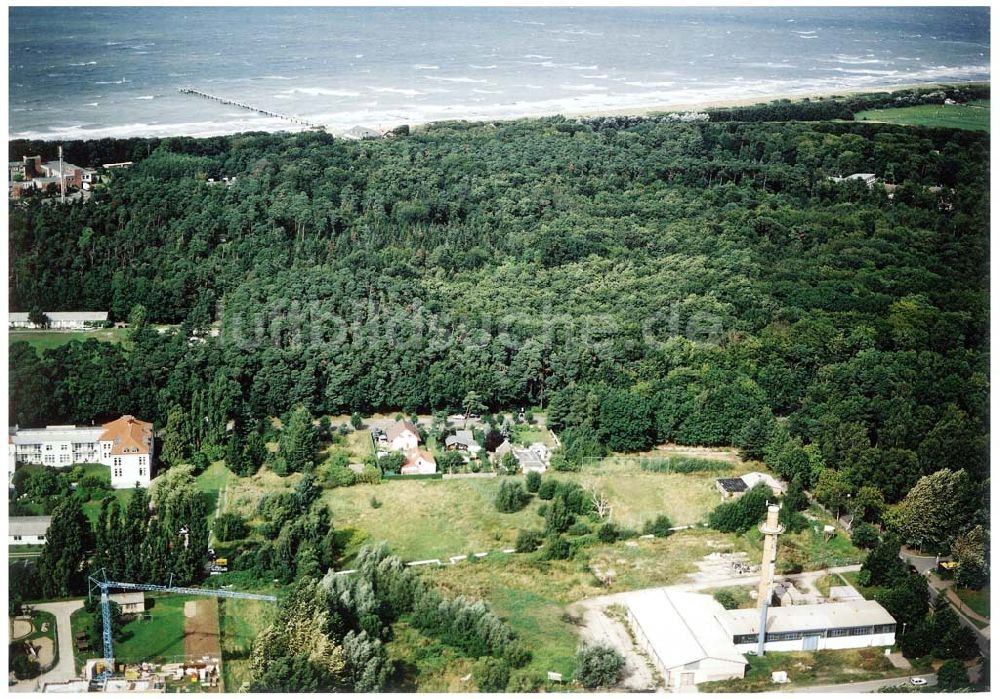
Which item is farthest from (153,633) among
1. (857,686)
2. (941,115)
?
(941,115)

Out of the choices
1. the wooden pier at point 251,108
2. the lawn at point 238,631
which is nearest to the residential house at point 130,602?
the lawn at point 238,631

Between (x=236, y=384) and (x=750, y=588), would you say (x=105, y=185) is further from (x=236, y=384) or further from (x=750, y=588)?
(x=750, y=588)

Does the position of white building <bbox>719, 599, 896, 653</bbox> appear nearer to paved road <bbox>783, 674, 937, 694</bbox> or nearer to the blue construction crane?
paved road <bbox>783, 674, 937, 694</bbox>

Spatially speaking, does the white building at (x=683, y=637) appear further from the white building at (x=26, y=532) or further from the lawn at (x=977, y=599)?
the white building at (x=26, y=532)

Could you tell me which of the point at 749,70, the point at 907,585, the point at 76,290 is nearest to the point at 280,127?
the point at 76,290

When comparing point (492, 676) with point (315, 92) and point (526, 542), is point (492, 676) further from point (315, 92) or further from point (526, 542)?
point (315, 92)

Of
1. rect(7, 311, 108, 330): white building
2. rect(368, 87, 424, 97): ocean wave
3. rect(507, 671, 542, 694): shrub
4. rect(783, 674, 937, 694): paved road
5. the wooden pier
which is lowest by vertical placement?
rect(783, 674, 937, 694): paved road

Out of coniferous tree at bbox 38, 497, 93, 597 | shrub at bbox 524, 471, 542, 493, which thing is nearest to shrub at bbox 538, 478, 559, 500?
shrub at bbox 524, 471, 542, 493
